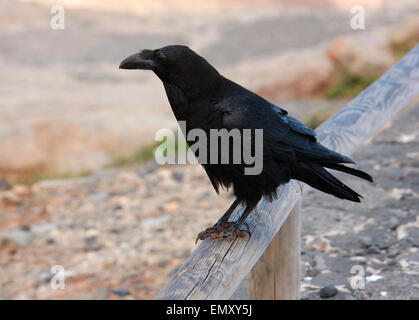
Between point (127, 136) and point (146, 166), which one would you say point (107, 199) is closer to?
point (146, 166)

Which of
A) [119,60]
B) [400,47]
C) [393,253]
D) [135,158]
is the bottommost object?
[393,253]

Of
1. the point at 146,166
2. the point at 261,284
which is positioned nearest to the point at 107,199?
the point at 146,166

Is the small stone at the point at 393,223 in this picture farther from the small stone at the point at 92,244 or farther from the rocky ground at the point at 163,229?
the small stone at the point at 92,244

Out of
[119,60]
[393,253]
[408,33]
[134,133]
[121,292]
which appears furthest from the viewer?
[119,60]

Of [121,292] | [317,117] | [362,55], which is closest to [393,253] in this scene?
[121,292]

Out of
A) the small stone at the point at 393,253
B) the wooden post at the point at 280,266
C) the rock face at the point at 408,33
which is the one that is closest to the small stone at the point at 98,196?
the small stone at the point at 393,253

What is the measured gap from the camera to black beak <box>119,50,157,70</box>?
7.76ft

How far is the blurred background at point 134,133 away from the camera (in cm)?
457

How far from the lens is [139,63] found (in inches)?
93.7

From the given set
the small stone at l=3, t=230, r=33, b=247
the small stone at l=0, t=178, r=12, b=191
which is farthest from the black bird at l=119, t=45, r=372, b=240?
the small stone at l=0, t=178, r=12, b=191

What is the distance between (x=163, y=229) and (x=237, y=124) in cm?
332

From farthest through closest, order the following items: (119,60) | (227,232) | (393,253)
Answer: (119,60), (393,253), (227,232)

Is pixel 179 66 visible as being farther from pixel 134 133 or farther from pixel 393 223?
pixel 134 133
